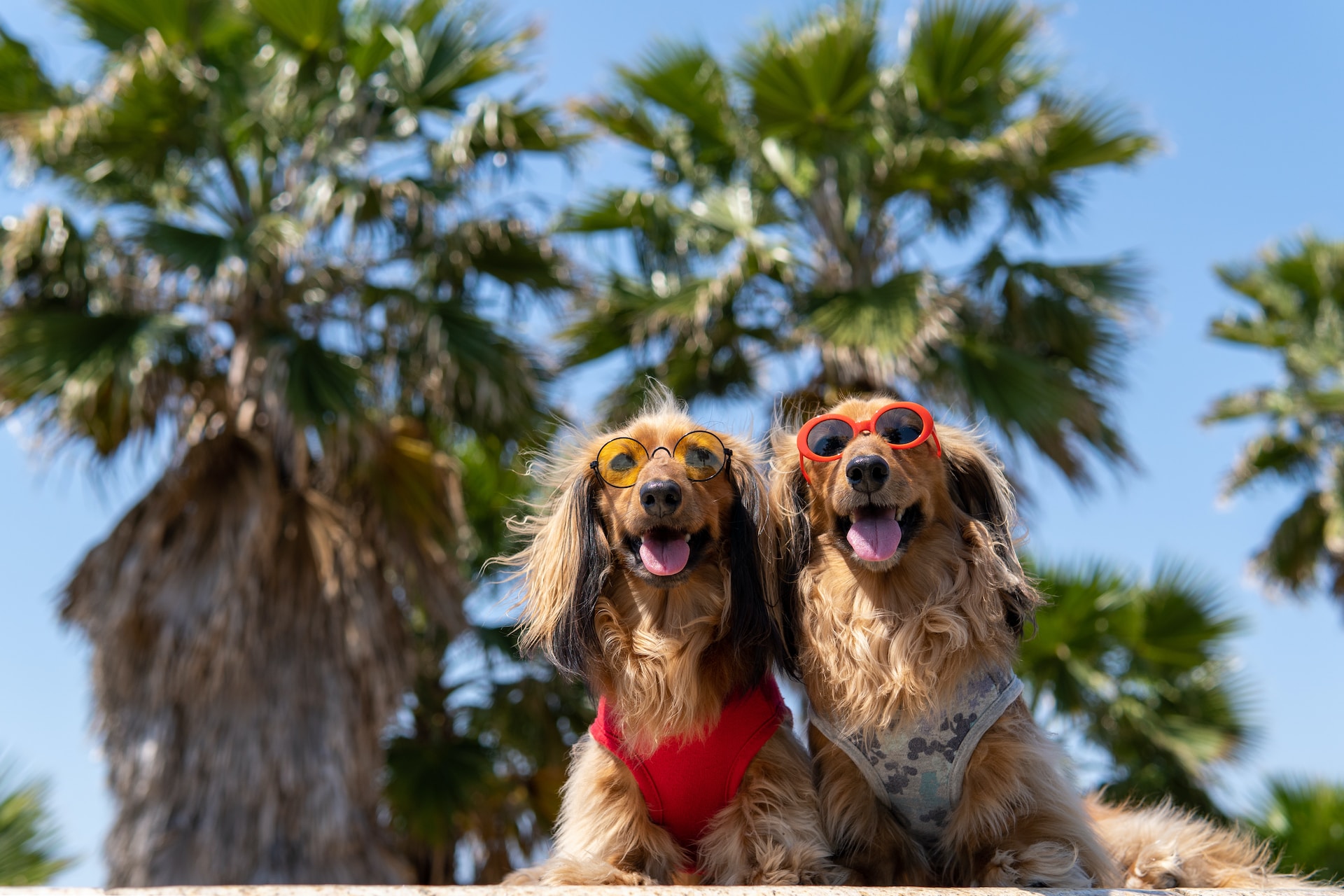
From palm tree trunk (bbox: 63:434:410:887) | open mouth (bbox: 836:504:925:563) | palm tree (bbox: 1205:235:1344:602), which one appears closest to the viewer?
open mouth (bbox: 836:504:925:563)

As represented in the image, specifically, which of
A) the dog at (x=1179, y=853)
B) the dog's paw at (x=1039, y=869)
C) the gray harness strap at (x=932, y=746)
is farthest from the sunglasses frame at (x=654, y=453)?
the dog at (x=1179, y=853)

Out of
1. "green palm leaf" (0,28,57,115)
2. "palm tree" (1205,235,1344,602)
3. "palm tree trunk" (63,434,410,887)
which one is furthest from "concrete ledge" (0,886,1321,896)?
"palm tree" (1205,235,1344,602)

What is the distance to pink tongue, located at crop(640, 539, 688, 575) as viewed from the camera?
3.31 metres

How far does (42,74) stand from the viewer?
9.21m

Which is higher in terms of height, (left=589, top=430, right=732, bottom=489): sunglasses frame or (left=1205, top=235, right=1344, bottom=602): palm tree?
(left=1205, top=235, right=1344, bottom=602): palm tree

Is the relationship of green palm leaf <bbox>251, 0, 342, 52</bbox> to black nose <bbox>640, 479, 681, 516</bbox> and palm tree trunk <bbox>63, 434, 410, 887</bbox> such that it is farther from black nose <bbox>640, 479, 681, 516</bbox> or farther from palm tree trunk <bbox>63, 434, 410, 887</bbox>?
black nose <bbox>640, 479, 681, 516</bbox>

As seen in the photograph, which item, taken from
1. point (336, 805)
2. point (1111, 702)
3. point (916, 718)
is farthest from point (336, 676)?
point (1111, 702)

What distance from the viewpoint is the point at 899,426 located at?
11.3ft

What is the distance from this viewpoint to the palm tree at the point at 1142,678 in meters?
10.1

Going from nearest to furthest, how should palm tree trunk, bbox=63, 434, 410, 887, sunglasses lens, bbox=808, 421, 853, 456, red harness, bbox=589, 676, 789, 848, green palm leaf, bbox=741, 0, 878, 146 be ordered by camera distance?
red harness, bbox=589, 676, 789, 848
sunglasses lens, bbox=808, 421, 853, 456
palm tree trunk, bbox=63, 434, 410, 887
green palm leaf, bbox=741, 0, 878, 146

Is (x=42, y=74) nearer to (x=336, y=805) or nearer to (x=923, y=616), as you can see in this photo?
(x=336, y=805)

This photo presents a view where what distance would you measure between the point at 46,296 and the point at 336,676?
12.4ft

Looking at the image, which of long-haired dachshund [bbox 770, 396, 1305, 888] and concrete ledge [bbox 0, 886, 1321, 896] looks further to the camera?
long-haired dachshund [bbox 770, 396, 1305, 888]

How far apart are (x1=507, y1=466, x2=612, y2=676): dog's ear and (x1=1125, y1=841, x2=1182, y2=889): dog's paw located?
181 centimetres
